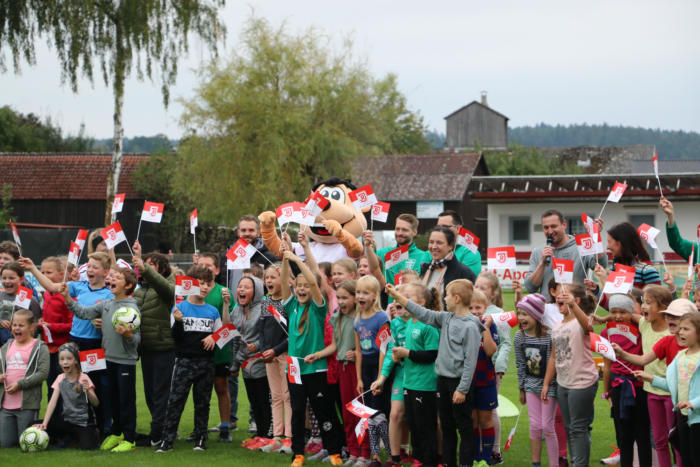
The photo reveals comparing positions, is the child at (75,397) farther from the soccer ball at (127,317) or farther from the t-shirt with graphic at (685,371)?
the t-shirt with graphic at (685,371)

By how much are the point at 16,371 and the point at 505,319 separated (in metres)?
5.14

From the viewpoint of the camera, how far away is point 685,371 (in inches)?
236

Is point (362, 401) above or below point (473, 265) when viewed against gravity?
below

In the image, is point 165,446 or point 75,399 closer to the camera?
point 165,446

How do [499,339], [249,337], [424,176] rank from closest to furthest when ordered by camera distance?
[499,339] < [249,337] < [424,176]

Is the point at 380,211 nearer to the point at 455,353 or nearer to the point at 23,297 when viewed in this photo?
the point at 455,353

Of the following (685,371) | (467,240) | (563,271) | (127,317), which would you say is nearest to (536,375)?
(563,271)

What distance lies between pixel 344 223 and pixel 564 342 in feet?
11.1

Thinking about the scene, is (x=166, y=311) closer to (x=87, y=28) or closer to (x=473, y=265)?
(x=473, y=265)

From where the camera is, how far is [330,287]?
8.19 metres

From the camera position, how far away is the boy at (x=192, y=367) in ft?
27.1

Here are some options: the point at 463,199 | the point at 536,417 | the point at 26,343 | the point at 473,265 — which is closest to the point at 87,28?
the point at 26,343

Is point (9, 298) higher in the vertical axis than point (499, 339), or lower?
higher

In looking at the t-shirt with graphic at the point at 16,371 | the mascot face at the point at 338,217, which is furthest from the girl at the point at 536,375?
the t-shirt with graphic at the point at 16,371
